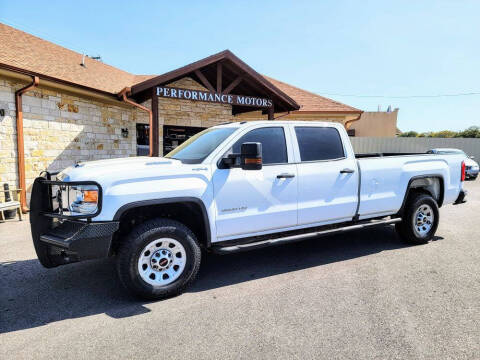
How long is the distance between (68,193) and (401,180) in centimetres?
463

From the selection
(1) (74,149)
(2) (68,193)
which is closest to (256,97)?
(1) (74,149)

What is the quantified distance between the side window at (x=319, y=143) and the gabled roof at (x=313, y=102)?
10170 millimetres

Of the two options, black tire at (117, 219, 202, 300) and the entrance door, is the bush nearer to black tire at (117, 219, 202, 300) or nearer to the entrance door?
the entrance door

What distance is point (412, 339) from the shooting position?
272cm

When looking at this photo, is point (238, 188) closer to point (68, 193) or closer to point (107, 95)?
point (68, 193)

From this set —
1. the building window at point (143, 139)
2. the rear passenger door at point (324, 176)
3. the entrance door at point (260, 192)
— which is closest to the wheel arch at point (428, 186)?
the rear passenger door at point (324, 176)

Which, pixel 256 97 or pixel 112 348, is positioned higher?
pixel 256 97

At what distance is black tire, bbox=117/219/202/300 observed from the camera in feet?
10.9

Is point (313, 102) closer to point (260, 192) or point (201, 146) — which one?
point (201, 146)

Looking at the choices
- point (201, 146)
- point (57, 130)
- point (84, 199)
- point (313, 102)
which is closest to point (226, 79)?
point (313, 102)

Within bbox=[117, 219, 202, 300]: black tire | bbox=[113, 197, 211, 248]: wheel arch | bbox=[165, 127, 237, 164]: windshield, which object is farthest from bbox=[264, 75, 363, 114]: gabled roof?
bbox=[117, 219, 202, 300]: black tire

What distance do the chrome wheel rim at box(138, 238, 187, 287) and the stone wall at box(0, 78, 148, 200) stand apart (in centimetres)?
650

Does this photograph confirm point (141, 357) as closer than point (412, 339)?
Yes

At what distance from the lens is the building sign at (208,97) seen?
9.58 metres
